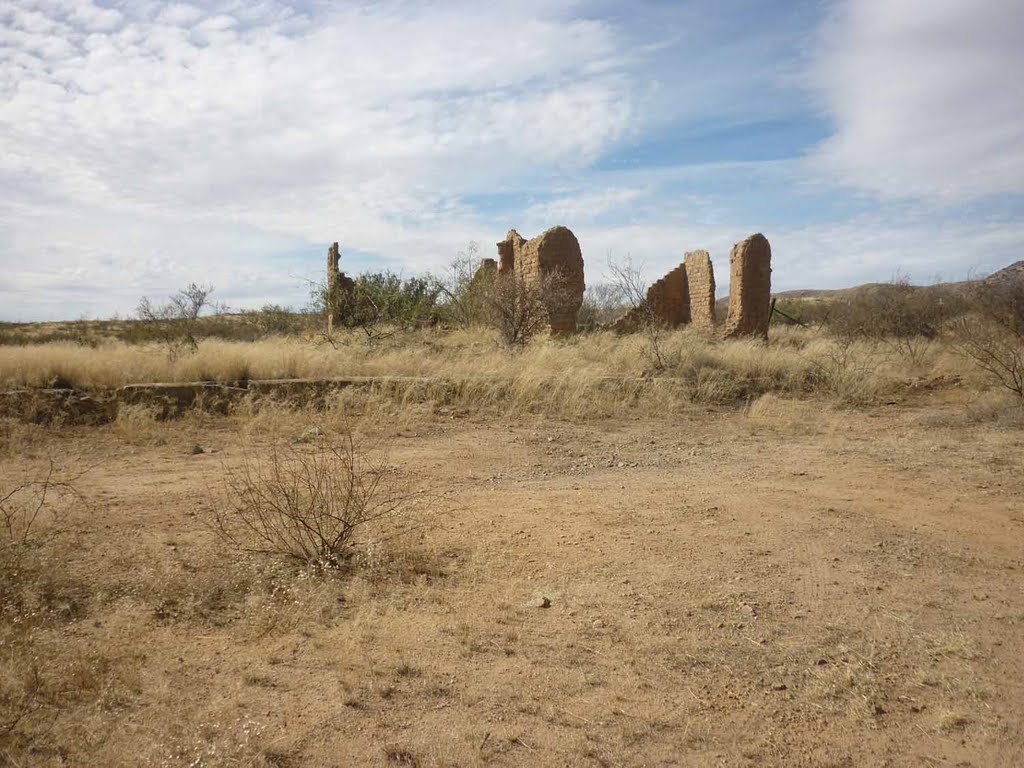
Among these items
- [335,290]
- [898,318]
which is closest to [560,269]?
[335,290]

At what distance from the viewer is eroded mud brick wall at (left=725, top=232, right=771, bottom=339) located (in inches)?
663

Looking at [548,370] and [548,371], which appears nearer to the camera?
[548,371]

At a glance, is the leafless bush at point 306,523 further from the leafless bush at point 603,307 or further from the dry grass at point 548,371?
the leafless bush at point 603,307

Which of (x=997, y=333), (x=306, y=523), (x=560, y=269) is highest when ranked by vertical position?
(x=560, y=269)

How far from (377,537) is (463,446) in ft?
9.96

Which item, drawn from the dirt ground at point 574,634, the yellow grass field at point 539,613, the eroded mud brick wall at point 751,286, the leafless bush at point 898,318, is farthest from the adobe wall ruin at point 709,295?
the dirt ground at point 574,634

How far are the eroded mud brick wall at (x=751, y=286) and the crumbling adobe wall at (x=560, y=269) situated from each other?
3.78m

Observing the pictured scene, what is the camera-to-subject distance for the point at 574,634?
3.22 m

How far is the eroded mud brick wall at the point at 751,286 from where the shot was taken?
1683 centimetres

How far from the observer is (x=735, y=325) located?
1702cm

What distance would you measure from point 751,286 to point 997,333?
693cm

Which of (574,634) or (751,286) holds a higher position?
(751,286)

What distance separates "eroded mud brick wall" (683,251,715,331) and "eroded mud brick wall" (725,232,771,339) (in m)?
0.67

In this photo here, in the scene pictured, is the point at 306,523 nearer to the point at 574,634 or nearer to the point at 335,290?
the point at 574,634
